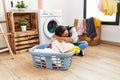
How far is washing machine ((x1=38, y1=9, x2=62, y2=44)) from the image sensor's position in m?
2.48

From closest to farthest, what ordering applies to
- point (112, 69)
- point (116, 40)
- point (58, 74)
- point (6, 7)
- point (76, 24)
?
1. point (58, 74)
2. point (112, 69)
3. point (6, 7)
4. point (116, 40)
5. point (76, 24)

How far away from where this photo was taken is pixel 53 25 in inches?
109

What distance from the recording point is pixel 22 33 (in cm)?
231

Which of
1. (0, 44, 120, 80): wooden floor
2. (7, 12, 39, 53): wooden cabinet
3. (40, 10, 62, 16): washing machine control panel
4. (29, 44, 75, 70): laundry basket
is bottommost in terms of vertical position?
(0, 44, 120, 80): wooden floor

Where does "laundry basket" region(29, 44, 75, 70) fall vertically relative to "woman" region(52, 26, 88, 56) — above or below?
below

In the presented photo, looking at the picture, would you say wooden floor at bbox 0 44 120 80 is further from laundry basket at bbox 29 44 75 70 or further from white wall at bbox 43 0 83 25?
white wall at bbox 43 0 83 25

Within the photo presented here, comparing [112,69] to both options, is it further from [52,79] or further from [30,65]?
[30,65]

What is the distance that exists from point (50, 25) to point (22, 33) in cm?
64

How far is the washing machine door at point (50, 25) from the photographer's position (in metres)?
2.53

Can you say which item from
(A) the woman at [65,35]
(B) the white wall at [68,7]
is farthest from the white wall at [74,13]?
(A) the woman at [65,35]

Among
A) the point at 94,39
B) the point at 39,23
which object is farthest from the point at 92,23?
the point at 39,23

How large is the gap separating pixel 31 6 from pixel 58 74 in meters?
1.84

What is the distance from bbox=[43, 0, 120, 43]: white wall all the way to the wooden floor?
75 cm

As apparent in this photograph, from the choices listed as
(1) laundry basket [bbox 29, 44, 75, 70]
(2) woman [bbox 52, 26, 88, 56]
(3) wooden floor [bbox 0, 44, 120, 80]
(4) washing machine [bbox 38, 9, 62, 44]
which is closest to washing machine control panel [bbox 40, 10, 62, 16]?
(4) washing machine [bbox 38, 9, 62, 44]
